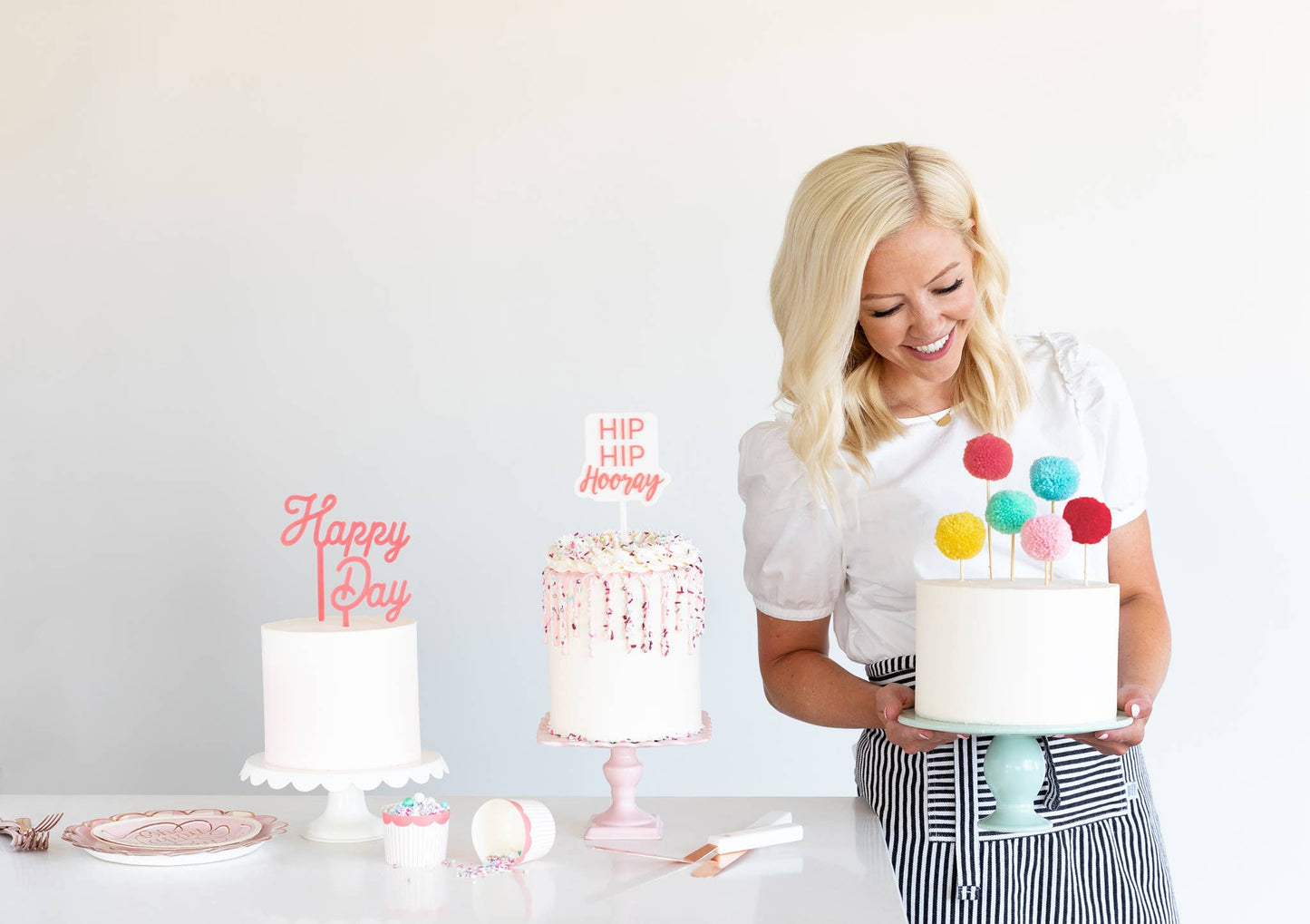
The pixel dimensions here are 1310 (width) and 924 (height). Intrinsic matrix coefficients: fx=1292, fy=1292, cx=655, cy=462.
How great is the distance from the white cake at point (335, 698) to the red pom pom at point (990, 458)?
0.73 meters

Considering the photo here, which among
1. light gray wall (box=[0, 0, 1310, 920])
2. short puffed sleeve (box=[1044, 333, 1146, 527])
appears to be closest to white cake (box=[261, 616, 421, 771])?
short puffed sleeve (box=[1044, 333, 1146, 527])

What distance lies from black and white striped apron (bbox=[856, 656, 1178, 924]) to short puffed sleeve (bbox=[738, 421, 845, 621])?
18 cm

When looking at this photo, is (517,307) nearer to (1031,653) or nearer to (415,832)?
(415,832)

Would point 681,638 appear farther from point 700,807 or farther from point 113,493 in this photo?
point 113,493

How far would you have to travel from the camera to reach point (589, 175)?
2.61 meters

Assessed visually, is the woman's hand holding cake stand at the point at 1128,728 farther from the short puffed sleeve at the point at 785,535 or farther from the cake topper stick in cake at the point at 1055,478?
the short puffed sleeve at the point at 785,535

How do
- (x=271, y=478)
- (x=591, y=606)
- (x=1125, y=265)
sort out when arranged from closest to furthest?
(x=591, y=606) → (x=1125, y=265) → (x=271, y=478)

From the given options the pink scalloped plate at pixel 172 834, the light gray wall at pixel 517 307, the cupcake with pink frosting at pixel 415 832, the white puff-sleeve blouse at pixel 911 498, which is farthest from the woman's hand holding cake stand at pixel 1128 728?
the light gray wall at pixel 517 307

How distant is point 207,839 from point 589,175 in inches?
59.9

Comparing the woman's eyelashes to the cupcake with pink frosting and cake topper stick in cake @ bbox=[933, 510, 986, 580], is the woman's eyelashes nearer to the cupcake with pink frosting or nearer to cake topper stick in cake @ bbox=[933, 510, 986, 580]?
cake topper stick in cake @ bbox=[933, 510, 986, 580]

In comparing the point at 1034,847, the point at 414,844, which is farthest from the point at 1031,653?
the point at 414,844

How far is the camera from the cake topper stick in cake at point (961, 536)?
4.49ft

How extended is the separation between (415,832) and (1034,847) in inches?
29.0

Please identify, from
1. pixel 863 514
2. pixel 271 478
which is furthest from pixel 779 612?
pixel 271 478
